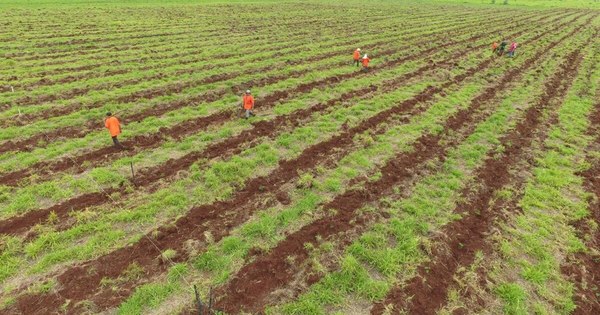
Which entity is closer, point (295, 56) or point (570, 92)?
point (570, 92)

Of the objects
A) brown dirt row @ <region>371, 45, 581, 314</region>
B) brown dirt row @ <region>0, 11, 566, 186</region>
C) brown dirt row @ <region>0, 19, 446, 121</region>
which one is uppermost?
brown dirt row @ <region>0, 19, 446, 121</region>

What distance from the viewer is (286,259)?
850 cm

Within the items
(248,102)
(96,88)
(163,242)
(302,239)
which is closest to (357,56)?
(248,102)

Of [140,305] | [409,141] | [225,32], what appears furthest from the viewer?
[225,32]

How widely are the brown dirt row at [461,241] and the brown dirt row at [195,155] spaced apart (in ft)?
25.5

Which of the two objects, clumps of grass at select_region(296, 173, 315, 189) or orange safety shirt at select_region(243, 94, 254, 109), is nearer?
clumps of grass at select_region(296, 173, 315, 189)

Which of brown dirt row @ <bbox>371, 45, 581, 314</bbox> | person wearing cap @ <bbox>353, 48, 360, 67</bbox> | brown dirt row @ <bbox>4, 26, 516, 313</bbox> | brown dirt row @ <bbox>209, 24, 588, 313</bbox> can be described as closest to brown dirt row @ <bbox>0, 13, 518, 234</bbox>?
brown dirt row @ <bbox>4, 26, 516, 313</bbox>

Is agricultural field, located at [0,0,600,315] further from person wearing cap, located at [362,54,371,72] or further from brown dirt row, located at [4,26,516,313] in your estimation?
person wearing cap, located at [362,54,371,72]

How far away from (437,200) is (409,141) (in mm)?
4138

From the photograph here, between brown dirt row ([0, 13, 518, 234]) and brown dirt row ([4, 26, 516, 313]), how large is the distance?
2393 mm

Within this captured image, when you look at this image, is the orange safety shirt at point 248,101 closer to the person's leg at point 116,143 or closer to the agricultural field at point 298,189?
the agricultural field at point 298,189

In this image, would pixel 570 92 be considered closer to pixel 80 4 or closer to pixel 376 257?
pixel 376 257

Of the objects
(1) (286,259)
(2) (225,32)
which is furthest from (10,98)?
(2) (225,32)

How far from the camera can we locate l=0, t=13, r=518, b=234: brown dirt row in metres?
9.56
